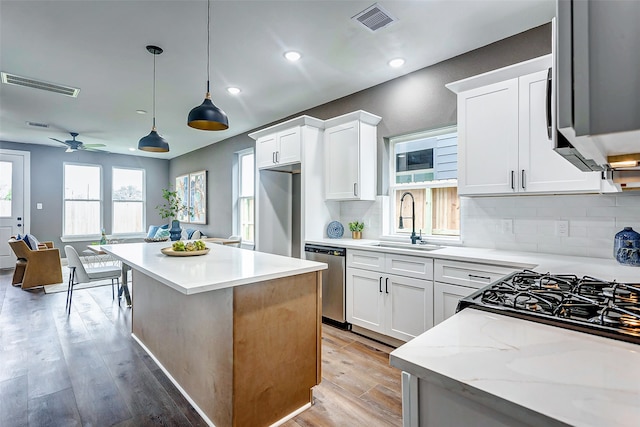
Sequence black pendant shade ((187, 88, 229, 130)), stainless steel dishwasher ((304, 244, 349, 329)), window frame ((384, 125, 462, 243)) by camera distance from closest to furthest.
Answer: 1. black pendant shade ((187, 88, 229, 130))
2. window frame ((384, 125, 462, 243))
3. stainless steel dishwasher ((304, 244, 349, 329))

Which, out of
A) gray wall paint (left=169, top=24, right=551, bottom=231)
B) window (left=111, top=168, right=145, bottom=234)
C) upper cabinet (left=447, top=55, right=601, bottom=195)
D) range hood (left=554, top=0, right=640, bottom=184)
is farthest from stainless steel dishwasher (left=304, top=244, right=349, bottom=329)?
window (left=111, top=168, right=145, bottom=234)

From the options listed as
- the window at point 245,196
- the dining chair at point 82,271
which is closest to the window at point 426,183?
the window at point 245,196

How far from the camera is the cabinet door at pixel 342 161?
12.0 feet

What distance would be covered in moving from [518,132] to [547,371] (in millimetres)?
2285

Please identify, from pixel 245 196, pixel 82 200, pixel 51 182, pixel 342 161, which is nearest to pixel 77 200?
pixel 82 200

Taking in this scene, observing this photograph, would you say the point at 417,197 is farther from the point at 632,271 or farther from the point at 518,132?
the point at 632,271

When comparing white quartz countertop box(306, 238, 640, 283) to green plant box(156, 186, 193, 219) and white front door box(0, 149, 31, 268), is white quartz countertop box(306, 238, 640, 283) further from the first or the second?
white front door box(0, 149, 31, 268)

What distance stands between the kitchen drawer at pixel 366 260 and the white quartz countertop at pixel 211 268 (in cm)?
102

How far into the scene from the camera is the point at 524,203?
2734 mm

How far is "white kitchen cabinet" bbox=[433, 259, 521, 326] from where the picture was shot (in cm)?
237

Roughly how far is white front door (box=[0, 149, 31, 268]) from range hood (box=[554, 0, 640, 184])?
937cm

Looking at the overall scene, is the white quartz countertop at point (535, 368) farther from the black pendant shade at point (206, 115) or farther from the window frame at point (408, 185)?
the window frame at point (408, 185)

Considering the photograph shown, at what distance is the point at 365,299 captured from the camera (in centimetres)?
320

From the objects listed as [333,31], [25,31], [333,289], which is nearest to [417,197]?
[333,289]
